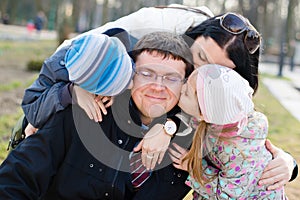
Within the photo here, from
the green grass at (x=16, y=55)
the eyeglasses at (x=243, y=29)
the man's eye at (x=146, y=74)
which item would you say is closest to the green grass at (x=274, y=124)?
the green grass at (x=16, y=55)

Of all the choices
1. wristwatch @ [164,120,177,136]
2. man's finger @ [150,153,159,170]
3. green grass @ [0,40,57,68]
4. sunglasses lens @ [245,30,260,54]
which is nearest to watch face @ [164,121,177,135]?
wristwatch @ [164,120,177,136]

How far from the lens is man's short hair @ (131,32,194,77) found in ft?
6.36

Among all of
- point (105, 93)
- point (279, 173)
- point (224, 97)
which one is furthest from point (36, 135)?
point (279, 173)

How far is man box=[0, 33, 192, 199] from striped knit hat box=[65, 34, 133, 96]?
130 mm

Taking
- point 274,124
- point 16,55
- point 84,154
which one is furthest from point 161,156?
point 16,55

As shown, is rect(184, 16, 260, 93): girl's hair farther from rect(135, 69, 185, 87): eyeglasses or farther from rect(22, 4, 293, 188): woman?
rect(135, 69, 185, 87): eyeglasses

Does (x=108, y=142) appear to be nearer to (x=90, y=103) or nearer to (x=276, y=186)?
(x=90, y=103)

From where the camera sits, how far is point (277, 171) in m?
2.12

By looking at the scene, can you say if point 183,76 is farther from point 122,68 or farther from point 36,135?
point 36,135

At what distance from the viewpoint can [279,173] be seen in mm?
2129

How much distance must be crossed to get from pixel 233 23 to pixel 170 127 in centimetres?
61

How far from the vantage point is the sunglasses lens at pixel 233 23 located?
86.7 inches

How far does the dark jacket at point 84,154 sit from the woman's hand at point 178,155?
0.50ft

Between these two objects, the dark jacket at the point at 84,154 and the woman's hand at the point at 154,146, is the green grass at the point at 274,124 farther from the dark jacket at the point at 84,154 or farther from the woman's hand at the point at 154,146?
the dark jacket at the point at 84,154
